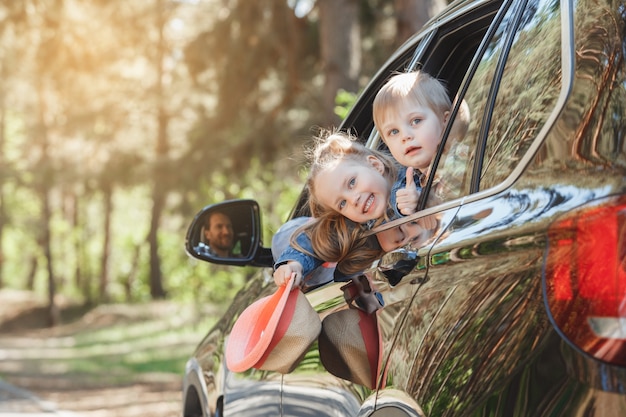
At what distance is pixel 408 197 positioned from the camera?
247 centimetres

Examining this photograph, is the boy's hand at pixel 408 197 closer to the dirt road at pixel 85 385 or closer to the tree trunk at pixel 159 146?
the dirt road at pixel 85 385

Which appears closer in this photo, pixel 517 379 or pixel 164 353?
pixel 517 379

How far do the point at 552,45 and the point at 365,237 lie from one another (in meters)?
0.93

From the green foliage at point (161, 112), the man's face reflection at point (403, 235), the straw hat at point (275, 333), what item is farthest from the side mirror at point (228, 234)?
the man's face reflection at point (403, 235)

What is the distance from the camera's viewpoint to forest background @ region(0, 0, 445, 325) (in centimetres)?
1667

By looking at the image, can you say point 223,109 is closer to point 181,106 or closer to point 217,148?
point 217,148

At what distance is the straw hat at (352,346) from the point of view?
7.43 ft

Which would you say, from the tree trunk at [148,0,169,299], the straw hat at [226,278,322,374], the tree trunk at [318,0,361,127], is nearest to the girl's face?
the straw hat at [226,278,322,374]

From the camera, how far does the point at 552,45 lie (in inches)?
72.9

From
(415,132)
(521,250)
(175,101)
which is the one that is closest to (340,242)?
(415,132)

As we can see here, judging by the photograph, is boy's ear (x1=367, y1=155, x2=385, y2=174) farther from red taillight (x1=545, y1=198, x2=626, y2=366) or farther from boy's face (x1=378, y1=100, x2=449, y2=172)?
red taillight (x1=545, y1=198, x2=626, y2=366)

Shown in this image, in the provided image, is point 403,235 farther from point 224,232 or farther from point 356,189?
point 224,232

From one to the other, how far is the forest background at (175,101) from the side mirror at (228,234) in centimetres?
29

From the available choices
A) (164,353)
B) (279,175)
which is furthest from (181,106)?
(164,353)
